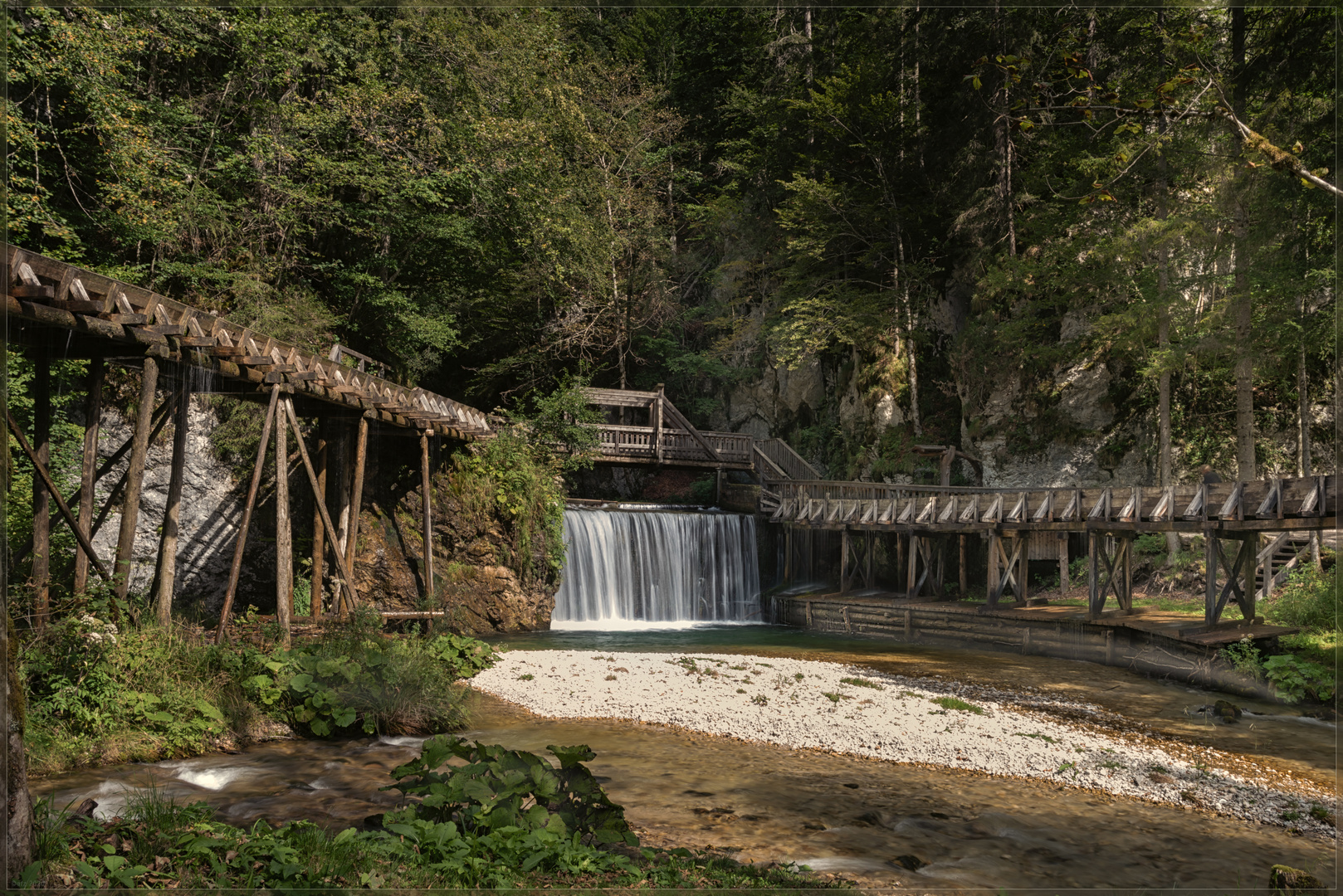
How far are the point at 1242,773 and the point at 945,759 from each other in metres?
3.15

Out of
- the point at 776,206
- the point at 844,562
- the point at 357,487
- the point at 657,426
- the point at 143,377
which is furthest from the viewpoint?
the point at 776,206

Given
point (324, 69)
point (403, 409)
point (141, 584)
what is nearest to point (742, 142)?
point (324, 69)

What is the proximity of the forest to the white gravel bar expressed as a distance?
597 centimetres

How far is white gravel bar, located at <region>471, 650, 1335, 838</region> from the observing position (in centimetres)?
800

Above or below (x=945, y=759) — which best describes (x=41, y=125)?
above

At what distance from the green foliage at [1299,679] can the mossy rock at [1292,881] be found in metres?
8.55

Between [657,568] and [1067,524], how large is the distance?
1189cm

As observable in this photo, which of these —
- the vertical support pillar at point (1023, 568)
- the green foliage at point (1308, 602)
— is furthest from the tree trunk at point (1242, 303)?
the vertical support pillar at point (1023, 568)

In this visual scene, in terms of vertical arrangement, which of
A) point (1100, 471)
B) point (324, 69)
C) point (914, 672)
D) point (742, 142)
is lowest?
point (914, 672)

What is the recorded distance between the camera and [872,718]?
10.3 m

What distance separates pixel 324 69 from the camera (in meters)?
20.1

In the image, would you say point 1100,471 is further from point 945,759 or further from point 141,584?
point 141,584

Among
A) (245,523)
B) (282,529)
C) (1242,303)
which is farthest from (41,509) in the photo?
(1242,303)

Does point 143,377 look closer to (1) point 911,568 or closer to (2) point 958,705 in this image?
(2) point 958,705
